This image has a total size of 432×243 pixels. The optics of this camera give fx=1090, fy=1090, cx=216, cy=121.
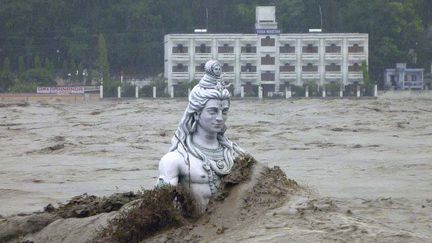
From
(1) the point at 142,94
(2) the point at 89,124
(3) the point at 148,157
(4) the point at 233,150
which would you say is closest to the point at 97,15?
(1) the point at 142,94

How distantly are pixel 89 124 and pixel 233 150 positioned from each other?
76.6 feet

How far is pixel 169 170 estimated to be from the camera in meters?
6.76

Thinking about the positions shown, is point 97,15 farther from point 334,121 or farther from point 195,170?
point 195,170

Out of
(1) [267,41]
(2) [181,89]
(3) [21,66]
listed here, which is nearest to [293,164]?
(2) [181,89]

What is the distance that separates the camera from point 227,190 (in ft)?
21.6

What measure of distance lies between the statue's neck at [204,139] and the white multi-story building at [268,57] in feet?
188

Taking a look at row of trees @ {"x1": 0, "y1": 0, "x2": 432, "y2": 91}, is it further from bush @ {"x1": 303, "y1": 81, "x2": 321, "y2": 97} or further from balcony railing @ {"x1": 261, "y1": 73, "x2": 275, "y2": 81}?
balcony railing @ {"x1": 261, "y1": 73, "x2": 275, "y2": 81}

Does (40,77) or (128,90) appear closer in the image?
(128,90)

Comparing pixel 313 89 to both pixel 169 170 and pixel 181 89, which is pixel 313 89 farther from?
pixel 169 170

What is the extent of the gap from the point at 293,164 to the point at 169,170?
9451mm

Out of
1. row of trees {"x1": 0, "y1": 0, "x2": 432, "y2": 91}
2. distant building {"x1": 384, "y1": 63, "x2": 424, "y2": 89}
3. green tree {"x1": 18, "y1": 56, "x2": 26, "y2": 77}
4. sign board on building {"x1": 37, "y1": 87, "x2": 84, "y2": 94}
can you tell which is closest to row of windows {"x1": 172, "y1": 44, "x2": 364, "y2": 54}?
distant building {"x1": 384, "y1": 63, "x2": 424, "y2": 89}

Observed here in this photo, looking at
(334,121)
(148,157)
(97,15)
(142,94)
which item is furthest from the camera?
(97,15)

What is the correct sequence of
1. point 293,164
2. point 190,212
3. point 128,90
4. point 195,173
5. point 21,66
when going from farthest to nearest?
Result: point 21,66, point 128,90, point 293,164, point 195,173, point 190,212

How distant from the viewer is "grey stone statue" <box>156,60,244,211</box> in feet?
22.2
